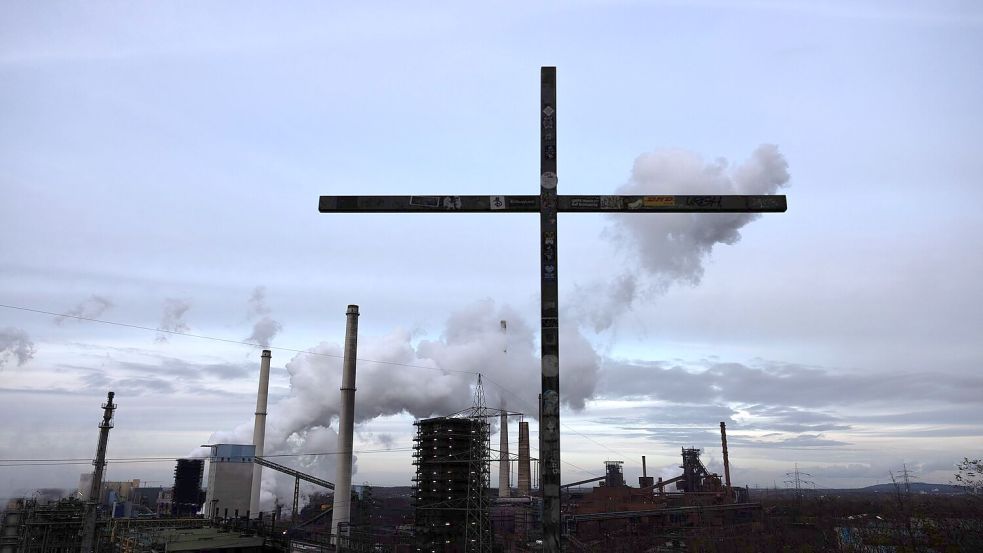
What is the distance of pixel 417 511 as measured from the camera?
52312mm

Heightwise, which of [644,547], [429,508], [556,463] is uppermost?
[556,463]

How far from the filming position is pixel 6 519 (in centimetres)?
3947

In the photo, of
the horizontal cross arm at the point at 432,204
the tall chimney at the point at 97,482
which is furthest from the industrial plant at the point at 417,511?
the horizontal cross arm at the point at 432,204

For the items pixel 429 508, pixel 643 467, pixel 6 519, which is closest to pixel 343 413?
pixel 429 508

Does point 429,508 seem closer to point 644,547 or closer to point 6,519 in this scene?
point 644,547

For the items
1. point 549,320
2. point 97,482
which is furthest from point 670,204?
point 97,482

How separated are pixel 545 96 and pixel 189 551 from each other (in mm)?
38377

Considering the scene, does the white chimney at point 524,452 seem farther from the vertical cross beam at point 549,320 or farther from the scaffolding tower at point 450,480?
the vertical cross beam at point 549,320

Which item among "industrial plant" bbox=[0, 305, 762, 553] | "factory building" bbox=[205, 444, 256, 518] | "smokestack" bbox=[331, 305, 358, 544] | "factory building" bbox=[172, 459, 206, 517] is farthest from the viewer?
"factory building" bbox=[172, 459, 206, 517]

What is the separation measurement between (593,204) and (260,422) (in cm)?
6312

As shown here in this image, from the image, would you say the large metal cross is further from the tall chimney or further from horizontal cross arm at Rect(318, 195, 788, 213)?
the tall chimney

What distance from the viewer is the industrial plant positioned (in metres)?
42.0

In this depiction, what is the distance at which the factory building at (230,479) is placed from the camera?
6050cm

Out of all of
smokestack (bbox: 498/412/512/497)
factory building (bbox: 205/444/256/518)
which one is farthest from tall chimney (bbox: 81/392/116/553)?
smokestack (bbox: 498/412/512/497)
